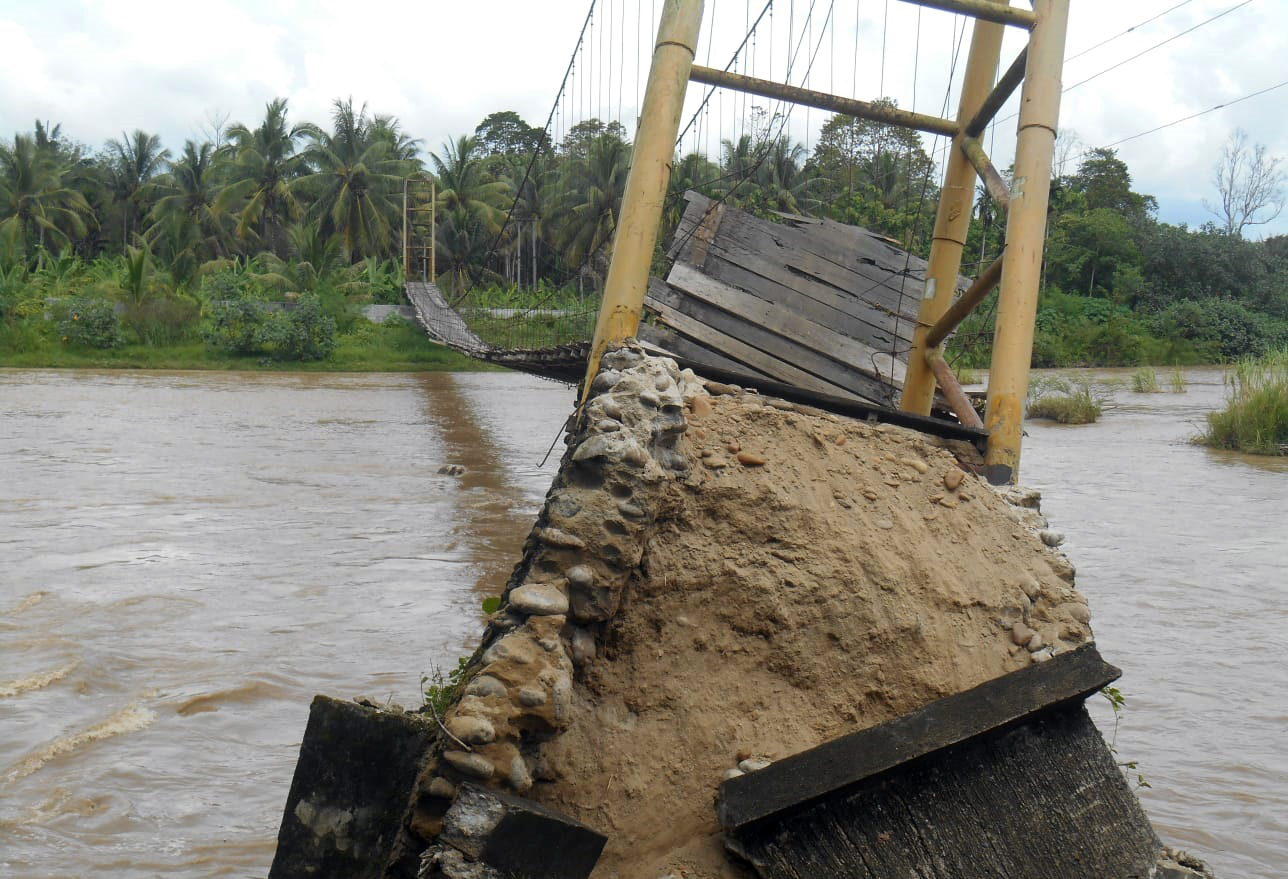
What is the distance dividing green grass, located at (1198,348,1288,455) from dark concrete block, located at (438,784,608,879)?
36.5 feet

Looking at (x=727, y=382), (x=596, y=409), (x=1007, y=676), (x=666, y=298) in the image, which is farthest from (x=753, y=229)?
(x=1007, y=676)

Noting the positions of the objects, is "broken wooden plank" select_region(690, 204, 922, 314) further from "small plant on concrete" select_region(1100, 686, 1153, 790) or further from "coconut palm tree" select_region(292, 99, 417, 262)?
"coconut palm tree" select_region(292, 99, 417, 262)

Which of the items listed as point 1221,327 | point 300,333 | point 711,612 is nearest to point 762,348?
point 711,612

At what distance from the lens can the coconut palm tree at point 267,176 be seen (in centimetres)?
Result: 3189

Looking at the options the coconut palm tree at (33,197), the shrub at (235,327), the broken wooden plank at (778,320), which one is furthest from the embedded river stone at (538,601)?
the coconut palm tree at (33,197)

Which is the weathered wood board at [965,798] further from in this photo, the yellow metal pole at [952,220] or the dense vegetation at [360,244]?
the dense vegetation at [360,244]

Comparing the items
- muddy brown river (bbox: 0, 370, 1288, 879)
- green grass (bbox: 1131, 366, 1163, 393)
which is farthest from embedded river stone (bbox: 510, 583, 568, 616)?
green grass (bbox: 1131, 366, 1163, 393)

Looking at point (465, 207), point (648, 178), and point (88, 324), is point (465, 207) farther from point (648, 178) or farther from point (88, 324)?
point (648, 178)

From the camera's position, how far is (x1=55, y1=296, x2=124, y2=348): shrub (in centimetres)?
2272

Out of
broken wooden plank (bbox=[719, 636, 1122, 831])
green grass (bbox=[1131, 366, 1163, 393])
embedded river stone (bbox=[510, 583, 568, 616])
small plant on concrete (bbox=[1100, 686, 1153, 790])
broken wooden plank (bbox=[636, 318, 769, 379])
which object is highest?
broken wooden plank (bbox=[636, 318, 769, 379])

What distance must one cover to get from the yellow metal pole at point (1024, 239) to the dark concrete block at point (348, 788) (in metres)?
1.71

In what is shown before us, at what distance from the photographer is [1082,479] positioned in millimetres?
9508

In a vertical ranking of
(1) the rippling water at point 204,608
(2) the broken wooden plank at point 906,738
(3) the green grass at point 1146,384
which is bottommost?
(1) the rippling water at point 204,608

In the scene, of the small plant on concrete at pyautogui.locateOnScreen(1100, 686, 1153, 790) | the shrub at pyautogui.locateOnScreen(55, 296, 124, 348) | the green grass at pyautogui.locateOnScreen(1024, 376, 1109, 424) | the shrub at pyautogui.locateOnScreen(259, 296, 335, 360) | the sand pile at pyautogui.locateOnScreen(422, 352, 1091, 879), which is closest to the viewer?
the sand pile at pyautogui.locateOnScreen(422, 352, 1091, 879)
